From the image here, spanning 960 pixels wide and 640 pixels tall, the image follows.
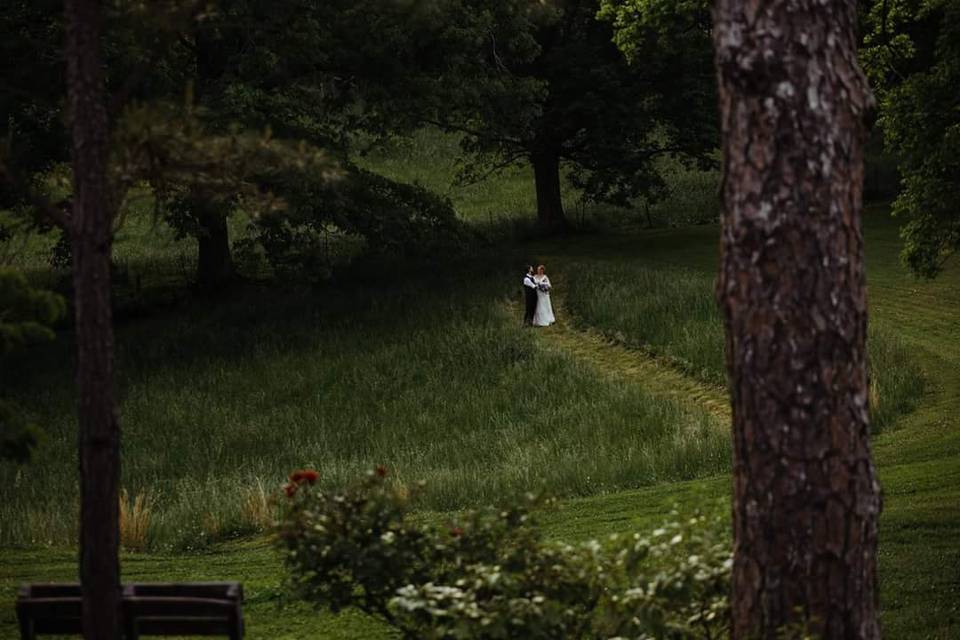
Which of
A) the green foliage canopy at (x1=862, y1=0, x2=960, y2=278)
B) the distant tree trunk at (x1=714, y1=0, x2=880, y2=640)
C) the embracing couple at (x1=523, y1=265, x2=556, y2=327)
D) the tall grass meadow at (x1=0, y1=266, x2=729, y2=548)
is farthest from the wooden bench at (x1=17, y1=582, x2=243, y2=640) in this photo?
the embracing couple at (x1=523, y1=265, x2=556, y2=327)

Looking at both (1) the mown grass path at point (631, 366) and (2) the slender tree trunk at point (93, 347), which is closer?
(2) the slender tree trunk at point (93, 347)

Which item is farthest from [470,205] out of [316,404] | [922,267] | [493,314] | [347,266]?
[922,267]

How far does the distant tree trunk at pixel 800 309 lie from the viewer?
711 centimetres

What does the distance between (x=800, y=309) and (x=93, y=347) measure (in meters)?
3.96

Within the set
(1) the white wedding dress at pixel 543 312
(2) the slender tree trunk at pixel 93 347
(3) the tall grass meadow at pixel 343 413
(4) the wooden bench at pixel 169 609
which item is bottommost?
(3) the tall grass meadow at pixel 343 413

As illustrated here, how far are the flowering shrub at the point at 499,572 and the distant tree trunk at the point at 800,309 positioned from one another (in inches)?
23.3

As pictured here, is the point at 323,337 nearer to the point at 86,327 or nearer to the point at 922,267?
the point at 922,267

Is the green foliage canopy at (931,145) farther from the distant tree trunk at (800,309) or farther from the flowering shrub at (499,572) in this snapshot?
the flowering shrub at (499,572)

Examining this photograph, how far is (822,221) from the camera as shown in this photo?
23.4ft

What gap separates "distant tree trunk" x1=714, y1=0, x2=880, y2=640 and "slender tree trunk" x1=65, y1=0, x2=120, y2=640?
354 centimetres

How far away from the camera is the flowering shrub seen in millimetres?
7539

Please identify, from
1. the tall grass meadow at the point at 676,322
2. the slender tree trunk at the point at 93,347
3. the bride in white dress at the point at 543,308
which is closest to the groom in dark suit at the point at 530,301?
the bride in white dress at the point at 543,308

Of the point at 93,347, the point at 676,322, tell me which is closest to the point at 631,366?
Answer: the point at 676,322

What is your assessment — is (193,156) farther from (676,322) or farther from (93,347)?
(676,322)
